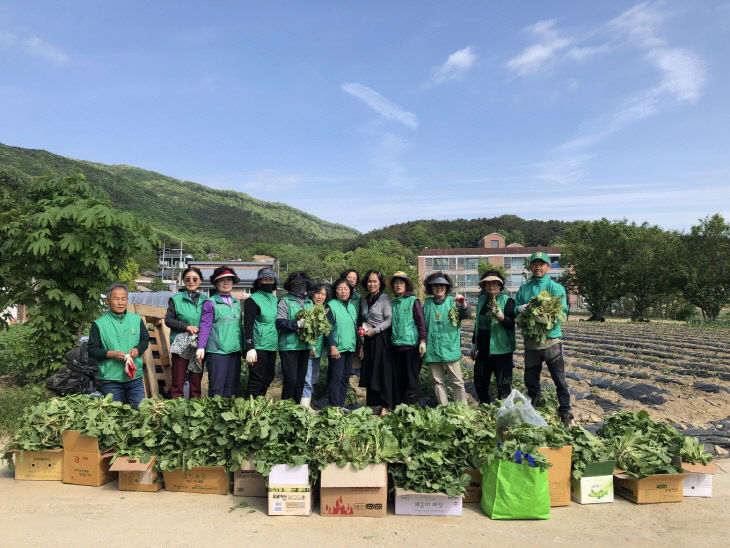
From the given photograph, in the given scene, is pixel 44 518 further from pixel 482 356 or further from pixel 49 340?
pixel 482 356

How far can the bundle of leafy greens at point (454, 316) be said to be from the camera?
569 cm

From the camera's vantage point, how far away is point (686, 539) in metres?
3.36

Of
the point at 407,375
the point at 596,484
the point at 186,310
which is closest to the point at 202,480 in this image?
the point at 186,310

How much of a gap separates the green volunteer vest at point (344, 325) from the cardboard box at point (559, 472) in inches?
107

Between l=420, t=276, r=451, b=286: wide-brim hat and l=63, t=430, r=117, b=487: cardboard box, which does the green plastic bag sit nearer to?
l=420, t=276, r=451, b=286: wide-brim hat

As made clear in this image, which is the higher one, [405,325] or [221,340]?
[405,325]

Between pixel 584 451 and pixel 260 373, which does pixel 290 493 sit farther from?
pixel 584 451

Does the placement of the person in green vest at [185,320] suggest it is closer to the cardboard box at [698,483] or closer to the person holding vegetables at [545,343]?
the person holding vegetables at [545,343]

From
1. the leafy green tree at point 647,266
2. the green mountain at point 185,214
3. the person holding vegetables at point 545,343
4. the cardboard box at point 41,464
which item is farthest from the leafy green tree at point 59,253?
the green mountain at point 185,214

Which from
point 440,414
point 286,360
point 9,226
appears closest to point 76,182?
point 9,226

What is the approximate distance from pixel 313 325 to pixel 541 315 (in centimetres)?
257

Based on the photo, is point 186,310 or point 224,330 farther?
point 186,310

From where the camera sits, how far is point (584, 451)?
12.9 ft

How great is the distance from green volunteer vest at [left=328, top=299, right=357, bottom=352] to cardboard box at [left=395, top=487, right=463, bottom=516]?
7.48ft
